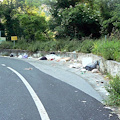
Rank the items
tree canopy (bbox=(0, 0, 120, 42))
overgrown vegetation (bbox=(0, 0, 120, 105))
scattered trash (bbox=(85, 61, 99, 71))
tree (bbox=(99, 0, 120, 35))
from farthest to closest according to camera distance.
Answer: tree canopy (bbox=(0, 0, 120, 42)) → tree (bbox=(99, 0, 120, 35)) → overgrown vegetation (bbox=(0, 0, 120, 105)) → scattered trash (bbox=(85, 61, 99, 71))

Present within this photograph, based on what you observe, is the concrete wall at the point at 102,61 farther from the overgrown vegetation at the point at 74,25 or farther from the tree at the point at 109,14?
the tree at the point at 109,14

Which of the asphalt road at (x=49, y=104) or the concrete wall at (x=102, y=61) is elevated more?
the concrete wall at (x=102, y=61)

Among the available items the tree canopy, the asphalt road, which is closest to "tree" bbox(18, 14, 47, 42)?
the tree canopy

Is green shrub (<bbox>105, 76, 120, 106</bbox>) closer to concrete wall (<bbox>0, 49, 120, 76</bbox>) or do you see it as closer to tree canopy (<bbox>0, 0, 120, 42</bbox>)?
concrete wall (<bbox>0, 49, 120, 76</bbox>)

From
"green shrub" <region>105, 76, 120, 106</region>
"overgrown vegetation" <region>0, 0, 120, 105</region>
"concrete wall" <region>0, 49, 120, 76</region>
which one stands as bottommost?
"green shrub" <region>105, 76, 120, 106</region>

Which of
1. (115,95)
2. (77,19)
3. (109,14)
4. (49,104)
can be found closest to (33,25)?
(77,19)

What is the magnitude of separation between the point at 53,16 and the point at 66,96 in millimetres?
21204

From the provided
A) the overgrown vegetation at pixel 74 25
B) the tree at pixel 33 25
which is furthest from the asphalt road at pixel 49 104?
the tree at pixel 33 25

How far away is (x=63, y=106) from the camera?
199 inches

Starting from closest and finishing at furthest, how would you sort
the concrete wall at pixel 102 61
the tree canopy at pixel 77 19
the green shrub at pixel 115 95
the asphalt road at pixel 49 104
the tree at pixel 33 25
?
the asphalt road at pixel 49 104 → the green shrub at pixel 115 95 → the concrete wall at pixel 102 61 → the tree canopy at pixel 77 19 → the tree at pixel 33 25

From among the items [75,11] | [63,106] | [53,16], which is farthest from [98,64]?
[53,16]

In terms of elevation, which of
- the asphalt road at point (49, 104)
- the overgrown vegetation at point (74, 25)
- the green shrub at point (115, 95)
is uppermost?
the overgrown vegetation at point (74, 25)

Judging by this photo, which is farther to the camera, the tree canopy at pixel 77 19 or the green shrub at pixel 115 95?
the tree canopy at pixel 77 19

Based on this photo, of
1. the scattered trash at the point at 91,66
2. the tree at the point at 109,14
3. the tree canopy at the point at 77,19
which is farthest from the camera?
the tree canopy at the point at 77,19
